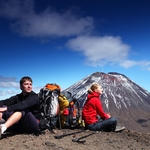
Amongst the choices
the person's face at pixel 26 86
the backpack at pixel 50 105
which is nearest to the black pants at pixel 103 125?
the backpack at pixel 50 105

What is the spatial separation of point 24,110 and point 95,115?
2.94 metres

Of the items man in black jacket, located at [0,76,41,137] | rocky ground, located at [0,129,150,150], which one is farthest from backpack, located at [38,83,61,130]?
man in black jacket, located at [0,76,41,137]

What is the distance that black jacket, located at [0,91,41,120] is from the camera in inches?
224

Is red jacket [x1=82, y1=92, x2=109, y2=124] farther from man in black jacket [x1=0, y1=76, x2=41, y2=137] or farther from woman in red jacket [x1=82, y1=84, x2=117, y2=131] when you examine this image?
man in black jacket [x1=0, y1=76, x2=41, y2=137]

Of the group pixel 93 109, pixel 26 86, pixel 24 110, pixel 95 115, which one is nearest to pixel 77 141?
pixel 24 110

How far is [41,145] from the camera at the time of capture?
5.34 meters

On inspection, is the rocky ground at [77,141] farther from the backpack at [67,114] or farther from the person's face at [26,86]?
the person's face at [26,86]

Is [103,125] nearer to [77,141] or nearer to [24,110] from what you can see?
[77,141]

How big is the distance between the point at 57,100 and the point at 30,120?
5.88ft

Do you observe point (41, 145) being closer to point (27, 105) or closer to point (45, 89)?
point (27, 105)

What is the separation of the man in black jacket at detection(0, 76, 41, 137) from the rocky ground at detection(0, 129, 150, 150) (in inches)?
12.6

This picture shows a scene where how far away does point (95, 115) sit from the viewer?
25.8 ft

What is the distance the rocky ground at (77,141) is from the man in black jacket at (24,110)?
0.32 meters

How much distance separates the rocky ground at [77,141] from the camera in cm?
526
